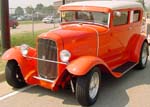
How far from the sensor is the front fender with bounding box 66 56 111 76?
550 centimetres

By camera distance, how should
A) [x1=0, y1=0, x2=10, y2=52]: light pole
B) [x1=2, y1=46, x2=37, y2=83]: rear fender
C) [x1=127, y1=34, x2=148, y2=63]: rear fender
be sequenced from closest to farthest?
[x1=2, y1=46, x2=37, y2=83]: rear fender
[x1=127, y1=34, x2=148, y2=63]: rear fender
[x1=0, y1=0, x2=10, y2=52]: light pole

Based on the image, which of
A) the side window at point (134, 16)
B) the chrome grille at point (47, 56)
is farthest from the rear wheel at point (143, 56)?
the chrome grille at point (47, 56)

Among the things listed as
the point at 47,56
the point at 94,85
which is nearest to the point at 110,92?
the point at 94,85

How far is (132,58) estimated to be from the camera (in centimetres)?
843

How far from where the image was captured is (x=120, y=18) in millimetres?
7754

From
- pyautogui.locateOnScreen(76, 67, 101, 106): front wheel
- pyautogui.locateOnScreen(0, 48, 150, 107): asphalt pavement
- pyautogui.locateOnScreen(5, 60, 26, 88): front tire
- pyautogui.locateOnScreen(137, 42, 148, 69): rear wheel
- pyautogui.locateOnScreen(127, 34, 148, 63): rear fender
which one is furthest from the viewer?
pyautogui.locateOnScreen(137, 42, 148, 69): rear wheel

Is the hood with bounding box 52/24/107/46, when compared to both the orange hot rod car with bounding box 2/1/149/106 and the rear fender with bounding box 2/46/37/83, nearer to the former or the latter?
the orange hot rod car with bounding box 2/1/149/106

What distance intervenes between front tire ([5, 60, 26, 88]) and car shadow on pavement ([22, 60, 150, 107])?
0.33m

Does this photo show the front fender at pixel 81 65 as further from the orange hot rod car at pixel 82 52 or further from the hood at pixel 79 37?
the hood at pixel 79 37

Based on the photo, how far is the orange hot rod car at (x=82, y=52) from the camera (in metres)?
5.86

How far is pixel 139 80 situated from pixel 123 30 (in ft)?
4.42

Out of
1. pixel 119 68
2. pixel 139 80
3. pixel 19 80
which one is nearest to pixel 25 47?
pixel 19 80

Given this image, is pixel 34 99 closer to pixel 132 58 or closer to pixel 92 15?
pixel 92 15

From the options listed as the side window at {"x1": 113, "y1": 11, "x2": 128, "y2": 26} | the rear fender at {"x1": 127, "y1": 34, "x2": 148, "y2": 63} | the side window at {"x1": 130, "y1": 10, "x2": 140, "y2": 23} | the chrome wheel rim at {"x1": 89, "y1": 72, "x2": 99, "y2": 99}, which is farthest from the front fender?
the side window at {"x1": 130, "y1": 10, "x2": 140, "y2": 23}
